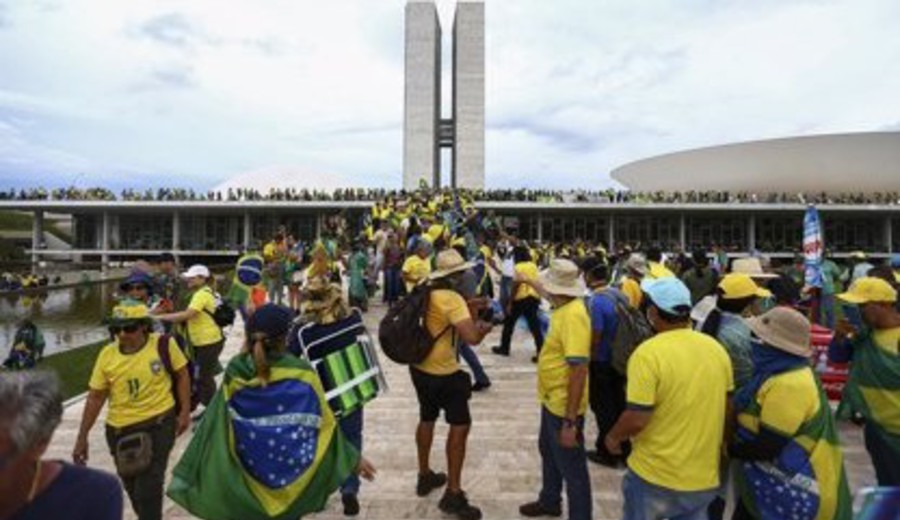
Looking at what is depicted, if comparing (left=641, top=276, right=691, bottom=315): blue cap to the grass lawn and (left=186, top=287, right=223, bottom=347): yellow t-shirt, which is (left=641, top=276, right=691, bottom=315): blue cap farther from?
the grass lawn

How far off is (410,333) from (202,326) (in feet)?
7.71

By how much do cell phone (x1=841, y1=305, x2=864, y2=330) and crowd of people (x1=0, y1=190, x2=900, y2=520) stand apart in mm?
15

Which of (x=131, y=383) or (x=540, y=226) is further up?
(x=540, y=226)

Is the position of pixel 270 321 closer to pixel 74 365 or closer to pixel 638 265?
pixel 638 265

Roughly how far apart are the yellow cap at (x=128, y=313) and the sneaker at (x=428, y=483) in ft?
6.48

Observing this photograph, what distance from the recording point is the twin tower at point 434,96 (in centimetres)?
5397

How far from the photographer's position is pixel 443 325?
13.1 feet

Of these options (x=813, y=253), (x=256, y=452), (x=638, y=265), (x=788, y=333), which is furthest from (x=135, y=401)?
(x=813, y=253)

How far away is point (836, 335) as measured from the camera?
3.77 metres

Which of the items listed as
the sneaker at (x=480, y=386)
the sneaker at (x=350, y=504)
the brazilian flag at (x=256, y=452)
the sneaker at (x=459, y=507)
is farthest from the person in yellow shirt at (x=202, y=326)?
the brazilian flag at (x=256, y=452)

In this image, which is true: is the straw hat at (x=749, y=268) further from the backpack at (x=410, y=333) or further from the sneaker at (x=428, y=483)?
the sneaker at (x=428, y=483)

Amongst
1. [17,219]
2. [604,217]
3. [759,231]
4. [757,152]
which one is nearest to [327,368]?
[604,217]

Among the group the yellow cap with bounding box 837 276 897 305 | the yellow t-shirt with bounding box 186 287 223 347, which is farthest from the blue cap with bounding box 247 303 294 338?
the yellow t-shirt with bounding box 186 287 223 347

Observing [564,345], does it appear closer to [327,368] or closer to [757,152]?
[327,368]
